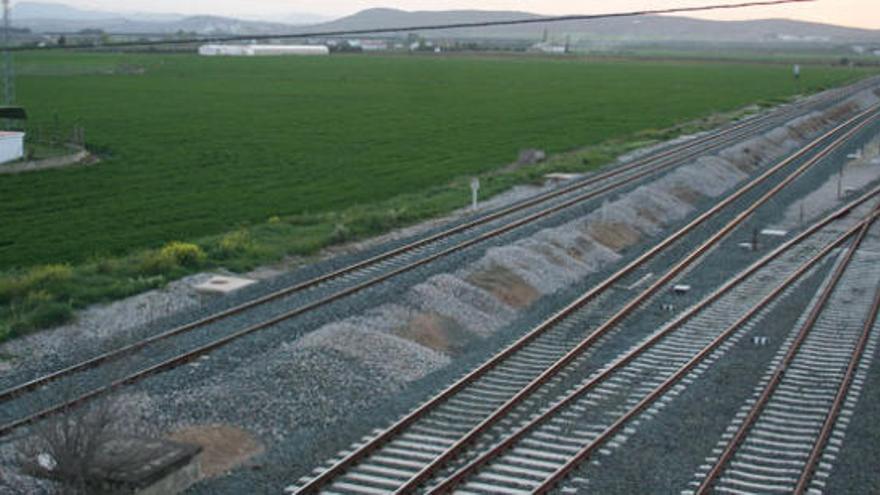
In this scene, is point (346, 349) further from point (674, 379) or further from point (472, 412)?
point (674, 379)

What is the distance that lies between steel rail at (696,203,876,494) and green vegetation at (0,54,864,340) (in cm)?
1091

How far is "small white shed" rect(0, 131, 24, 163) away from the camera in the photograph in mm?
41469

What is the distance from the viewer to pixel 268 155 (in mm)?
46125

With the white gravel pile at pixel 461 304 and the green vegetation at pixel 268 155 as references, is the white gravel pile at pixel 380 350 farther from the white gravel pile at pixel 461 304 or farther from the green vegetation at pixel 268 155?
the green vegetation at pixel 268 155

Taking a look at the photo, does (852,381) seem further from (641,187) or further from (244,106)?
(244,106)

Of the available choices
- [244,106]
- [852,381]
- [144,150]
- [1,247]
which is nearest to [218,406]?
[852,381]

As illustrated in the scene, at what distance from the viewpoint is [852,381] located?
16.6 m

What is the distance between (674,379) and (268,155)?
105ft

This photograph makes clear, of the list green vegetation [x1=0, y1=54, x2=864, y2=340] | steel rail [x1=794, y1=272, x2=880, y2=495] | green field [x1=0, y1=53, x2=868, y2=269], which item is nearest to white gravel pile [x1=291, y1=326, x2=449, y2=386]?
green vegetation [x1=0, y1=54, x2=864, y2=340]

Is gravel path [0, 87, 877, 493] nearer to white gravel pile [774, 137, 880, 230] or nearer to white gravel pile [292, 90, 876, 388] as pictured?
white gravel pile [292, 90, 876, 388]

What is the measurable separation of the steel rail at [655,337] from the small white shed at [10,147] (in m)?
28.7

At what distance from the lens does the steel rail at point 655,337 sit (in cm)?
1290

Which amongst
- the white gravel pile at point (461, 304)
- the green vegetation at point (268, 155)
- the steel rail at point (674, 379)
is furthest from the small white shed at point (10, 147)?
the steel rail at point (674, 379)

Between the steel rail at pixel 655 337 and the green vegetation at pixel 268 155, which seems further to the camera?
the green vegetation at pixel 268 155
